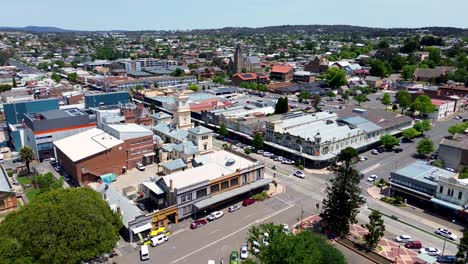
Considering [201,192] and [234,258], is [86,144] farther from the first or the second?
[234,258]

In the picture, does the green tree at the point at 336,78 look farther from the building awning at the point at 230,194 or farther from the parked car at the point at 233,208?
the parked car at the point at 233,208

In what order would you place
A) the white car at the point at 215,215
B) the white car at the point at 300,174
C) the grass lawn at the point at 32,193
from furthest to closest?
the white car at the point at 300,174 < the grass lawn at the point at 32,193 < the white car at the point at 215,215

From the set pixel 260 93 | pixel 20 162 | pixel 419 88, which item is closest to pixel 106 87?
pixel 260 93

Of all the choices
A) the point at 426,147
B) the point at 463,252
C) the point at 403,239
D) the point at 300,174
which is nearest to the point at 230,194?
the point at 300,174

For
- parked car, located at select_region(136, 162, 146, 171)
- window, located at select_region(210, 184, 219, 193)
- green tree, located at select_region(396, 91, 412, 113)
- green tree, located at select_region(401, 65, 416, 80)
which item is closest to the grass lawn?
parked car, located at select_region(136, 162, 146, 171)

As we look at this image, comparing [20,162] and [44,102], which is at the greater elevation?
[44,102]

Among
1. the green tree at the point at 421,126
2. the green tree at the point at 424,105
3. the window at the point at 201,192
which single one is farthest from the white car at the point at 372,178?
the green tree at the point at 424,105

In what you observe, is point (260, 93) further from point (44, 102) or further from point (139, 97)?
point (44, 102)
